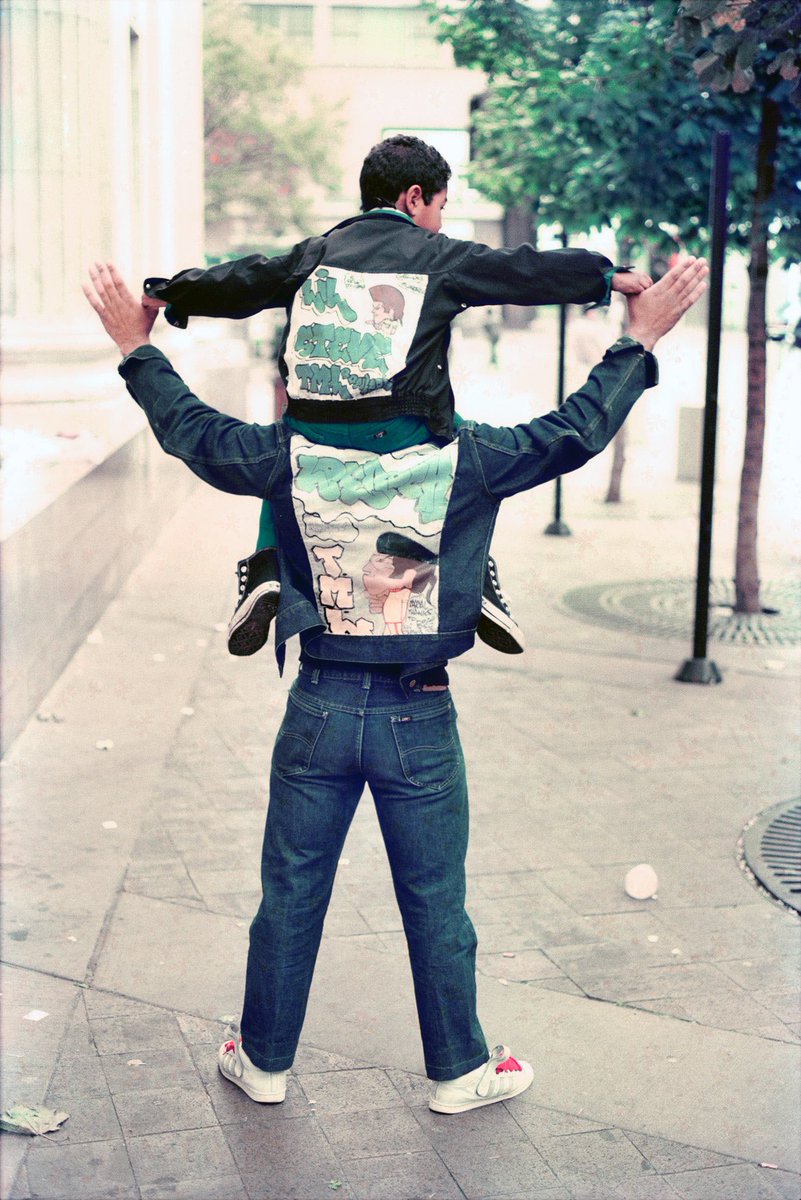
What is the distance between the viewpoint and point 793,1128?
360 cm

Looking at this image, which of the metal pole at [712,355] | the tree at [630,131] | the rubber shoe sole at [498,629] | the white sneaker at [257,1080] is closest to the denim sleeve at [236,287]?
the rubber shoe sole at [498,629]

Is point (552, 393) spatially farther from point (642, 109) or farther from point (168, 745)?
point (168, 745)

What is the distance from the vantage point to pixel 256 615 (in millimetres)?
3387

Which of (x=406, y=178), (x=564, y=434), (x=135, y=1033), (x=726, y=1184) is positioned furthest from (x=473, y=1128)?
(x=406, y=178)

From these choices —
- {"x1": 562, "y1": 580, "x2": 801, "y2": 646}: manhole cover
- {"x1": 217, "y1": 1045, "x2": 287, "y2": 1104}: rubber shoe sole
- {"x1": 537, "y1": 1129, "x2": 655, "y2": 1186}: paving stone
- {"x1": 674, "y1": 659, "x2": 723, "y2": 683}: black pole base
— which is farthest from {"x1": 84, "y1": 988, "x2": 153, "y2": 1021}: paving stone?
{"x1": 562, "y1": 580, "x2": 801, "y2": 646}: manhole cover

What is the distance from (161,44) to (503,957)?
11243 millimetres

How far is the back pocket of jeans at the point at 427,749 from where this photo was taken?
3.37 metres

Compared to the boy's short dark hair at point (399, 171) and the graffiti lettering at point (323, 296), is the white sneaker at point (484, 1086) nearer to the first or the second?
the graffiti lettering at point (323, 296)

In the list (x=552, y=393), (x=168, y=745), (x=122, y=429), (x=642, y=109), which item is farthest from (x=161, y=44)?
(x=552, y=393)

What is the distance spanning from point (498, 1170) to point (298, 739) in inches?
40.1

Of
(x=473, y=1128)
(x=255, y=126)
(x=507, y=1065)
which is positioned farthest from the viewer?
(x=255, y=126)

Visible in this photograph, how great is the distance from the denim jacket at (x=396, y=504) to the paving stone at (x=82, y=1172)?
3.80 ft

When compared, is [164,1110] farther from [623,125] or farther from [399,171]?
[623,125]

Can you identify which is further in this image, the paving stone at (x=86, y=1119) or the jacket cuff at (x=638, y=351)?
the paving stone at (x=86, y=1119)
